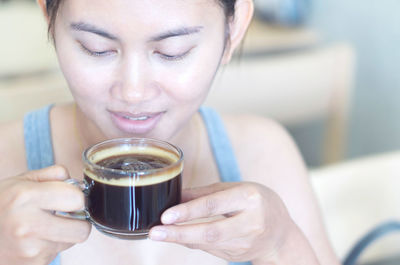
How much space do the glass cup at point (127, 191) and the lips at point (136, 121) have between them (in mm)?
119

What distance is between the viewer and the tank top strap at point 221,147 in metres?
1.40

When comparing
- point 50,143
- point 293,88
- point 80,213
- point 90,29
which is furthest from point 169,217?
point 293,88

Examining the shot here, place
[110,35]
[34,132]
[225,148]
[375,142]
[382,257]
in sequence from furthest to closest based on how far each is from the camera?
[375,142], [382,257], [225,148], [34,132], [110,35]

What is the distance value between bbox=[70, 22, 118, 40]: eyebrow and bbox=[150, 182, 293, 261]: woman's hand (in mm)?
307

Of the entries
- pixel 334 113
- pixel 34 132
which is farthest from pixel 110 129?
pixel 334 113

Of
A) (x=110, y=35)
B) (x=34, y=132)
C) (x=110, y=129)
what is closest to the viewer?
(x=110, y=35)

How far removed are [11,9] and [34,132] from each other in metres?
1.87

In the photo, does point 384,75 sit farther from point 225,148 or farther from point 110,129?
point 110,129

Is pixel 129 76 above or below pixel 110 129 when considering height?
above

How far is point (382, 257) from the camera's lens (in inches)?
77.0

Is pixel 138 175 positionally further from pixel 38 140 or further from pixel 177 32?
pixel 38 140

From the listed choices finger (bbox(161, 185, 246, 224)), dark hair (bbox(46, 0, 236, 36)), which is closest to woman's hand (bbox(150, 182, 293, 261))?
finger (bbox(161, 185, 246, 224))

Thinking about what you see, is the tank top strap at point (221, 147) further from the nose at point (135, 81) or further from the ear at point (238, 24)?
the nose at point (135, 81)

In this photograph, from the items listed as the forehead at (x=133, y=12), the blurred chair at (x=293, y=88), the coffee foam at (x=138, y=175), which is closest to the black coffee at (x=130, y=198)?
the coffee foam at (x=138, y=175)
